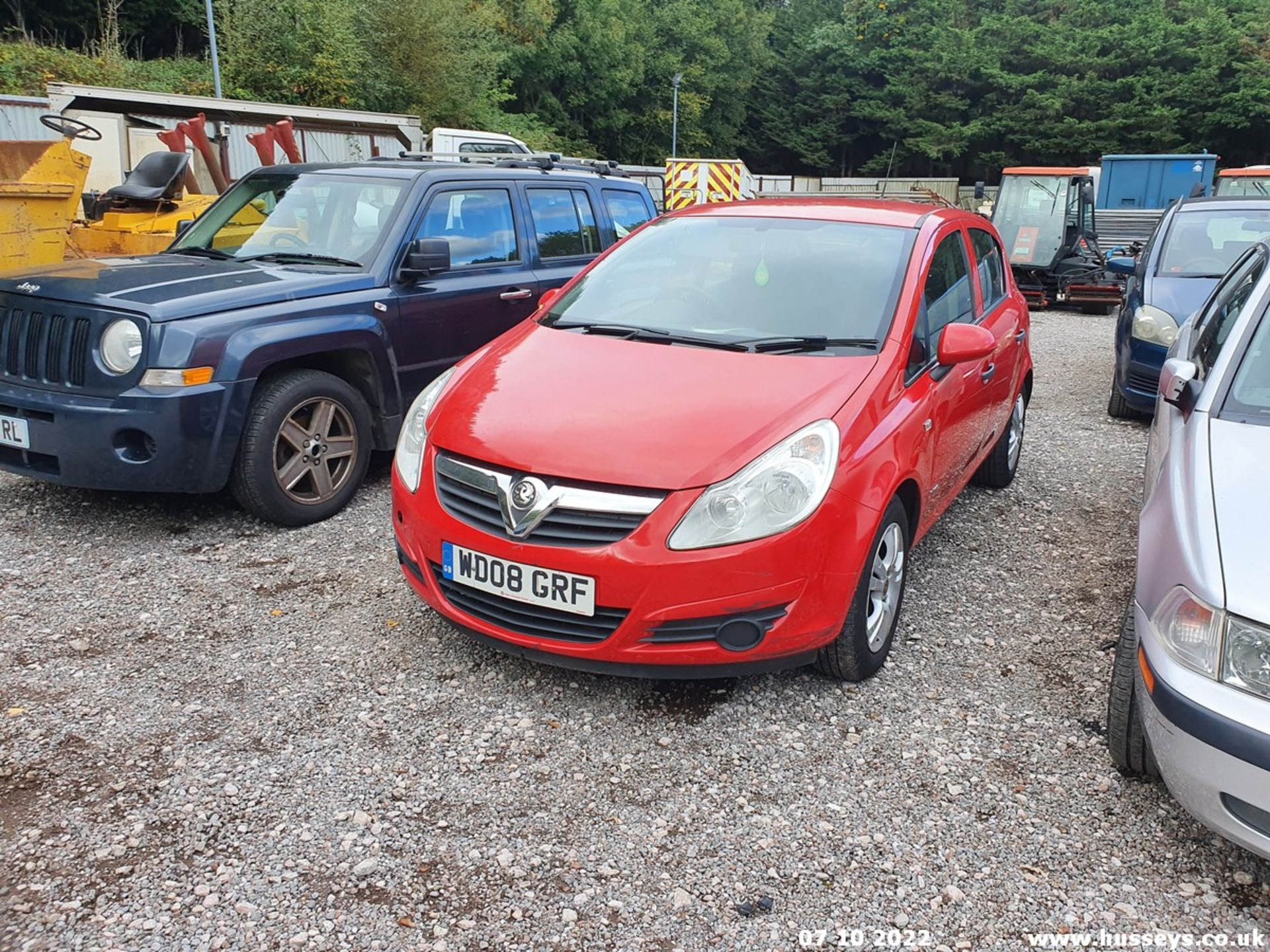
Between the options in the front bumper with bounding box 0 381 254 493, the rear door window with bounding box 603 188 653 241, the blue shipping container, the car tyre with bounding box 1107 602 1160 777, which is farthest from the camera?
the blue shipping container

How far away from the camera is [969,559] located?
4574 millimetres

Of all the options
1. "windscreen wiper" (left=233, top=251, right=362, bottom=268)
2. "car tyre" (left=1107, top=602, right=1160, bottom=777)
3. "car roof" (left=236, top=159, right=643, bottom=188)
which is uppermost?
"car roof" (left=236, top=159, right=643, bottom=188)

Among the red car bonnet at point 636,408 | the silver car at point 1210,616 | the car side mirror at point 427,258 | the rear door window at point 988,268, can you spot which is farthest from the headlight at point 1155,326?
the car side mirror at point 427,258

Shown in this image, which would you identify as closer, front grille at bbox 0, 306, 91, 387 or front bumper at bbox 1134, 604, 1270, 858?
front bumper at bbox 1134, 604, 1270, 858

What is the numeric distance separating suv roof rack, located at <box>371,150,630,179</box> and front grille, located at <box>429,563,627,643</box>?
3.84 m

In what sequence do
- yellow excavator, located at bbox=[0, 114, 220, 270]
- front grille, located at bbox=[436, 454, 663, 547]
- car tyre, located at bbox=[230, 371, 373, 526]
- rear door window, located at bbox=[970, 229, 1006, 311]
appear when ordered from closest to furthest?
front grille, located at bbox=[436, 454, 663, 547]
car tyre, located at bbox=[230, 371, 373, 526]
rear door window, located at bbox=[970, 229, 1006, 311]
yellow excavator, located at bbox=[0, 114, 220, 270]

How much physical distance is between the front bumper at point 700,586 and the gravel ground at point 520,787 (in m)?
0.27

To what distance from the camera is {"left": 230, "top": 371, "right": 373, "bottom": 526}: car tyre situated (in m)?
4.46

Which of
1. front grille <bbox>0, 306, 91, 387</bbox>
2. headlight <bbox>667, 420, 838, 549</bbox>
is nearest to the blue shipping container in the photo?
headlight <bbox>667, 420, 838, 549</bbox>

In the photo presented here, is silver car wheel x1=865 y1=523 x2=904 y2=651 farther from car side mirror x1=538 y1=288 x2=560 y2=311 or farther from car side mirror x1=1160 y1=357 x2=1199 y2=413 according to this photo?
car side mirror x1=538 y1=288 x2=560 y2=311

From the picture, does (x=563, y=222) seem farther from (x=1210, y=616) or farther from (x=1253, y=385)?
(x=1210, y=616)

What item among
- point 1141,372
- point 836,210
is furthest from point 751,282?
point 1141,372

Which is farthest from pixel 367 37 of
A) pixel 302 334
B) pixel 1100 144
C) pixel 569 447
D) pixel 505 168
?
pixel 1100 144

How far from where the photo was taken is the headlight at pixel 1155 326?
21.5 feet
